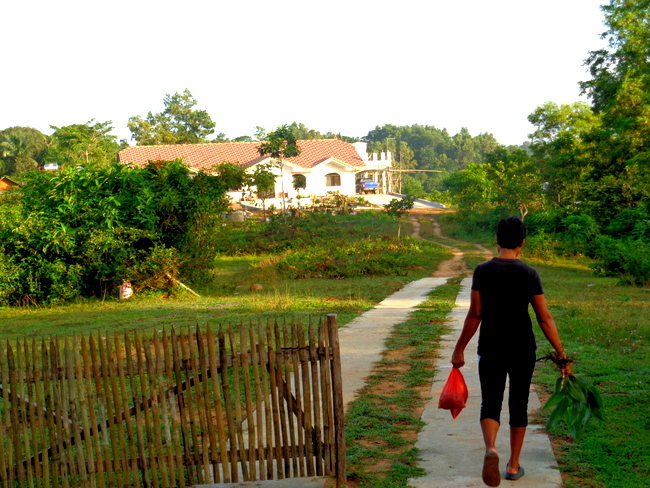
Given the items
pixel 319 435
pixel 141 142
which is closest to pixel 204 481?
pixel 319 435

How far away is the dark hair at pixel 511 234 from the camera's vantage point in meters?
4.81

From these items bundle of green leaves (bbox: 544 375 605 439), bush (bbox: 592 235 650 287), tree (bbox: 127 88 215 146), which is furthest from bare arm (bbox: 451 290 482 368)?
tree (bbox: 127 88 215 146)

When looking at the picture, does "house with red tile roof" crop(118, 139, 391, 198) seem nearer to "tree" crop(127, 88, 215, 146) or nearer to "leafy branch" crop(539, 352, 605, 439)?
"tree" crop(127, 88, 215, 146)

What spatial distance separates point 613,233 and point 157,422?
23.9 m

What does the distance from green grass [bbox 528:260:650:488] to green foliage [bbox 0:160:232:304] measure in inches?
371

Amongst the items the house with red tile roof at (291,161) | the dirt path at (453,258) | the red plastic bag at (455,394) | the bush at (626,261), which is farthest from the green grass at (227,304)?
the house with red tile roof at (291,161)

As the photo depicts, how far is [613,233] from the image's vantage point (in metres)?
25.5

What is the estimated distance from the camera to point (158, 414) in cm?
484

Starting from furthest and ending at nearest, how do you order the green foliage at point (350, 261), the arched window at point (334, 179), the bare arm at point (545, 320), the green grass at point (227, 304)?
the arched window at point (334, 179) < the green foliage at point (350, 261) < the green grass at point (227, 304) < the bare arm at point (545, 320)

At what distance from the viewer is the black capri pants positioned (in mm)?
4746

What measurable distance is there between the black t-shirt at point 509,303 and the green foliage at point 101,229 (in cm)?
1393

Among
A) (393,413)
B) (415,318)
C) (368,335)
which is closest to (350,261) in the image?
(415,318)

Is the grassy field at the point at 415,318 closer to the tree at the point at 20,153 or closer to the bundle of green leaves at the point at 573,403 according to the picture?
the bundle of green leaves at the point at 573,403

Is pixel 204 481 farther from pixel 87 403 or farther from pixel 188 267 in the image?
pixel 188 267
